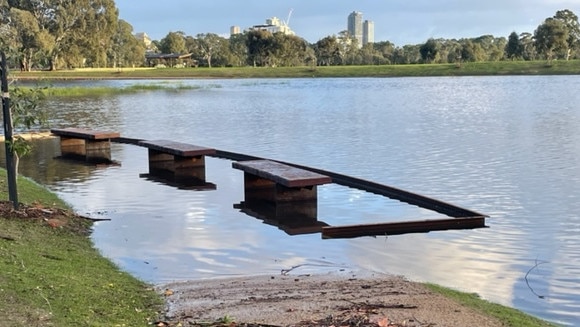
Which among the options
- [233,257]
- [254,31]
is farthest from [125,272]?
[254,31]

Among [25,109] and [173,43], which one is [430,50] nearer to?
[173,43]

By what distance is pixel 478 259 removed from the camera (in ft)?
29.2

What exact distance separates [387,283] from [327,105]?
3228cm

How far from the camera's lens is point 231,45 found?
124 metres

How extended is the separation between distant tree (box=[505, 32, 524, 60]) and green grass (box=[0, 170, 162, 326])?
9674cm

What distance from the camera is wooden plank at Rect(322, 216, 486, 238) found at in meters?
9.96

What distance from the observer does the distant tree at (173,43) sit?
128 metres

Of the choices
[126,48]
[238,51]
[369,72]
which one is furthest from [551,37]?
[126,48]

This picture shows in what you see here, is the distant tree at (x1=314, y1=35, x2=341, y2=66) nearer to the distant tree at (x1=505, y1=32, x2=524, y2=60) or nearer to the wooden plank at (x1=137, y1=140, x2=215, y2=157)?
the distant tree at (x1=505, y1=32, x2=524, y2=60)

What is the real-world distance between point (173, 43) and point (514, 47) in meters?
62.8

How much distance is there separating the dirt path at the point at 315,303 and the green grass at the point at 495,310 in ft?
0.51

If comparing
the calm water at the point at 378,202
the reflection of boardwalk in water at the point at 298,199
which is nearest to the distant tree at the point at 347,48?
the calm water at the point at 378,202

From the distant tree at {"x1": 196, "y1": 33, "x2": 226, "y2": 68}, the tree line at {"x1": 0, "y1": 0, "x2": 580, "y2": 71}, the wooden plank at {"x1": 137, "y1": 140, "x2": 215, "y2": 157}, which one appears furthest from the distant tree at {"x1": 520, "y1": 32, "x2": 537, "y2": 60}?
the wooden plank at {"x1": 137, "y1": 140, "x2": 215, "y2": 157}

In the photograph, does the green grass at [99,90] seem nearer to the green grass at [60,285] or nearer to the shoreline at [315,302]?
the green grass at [60,285]
